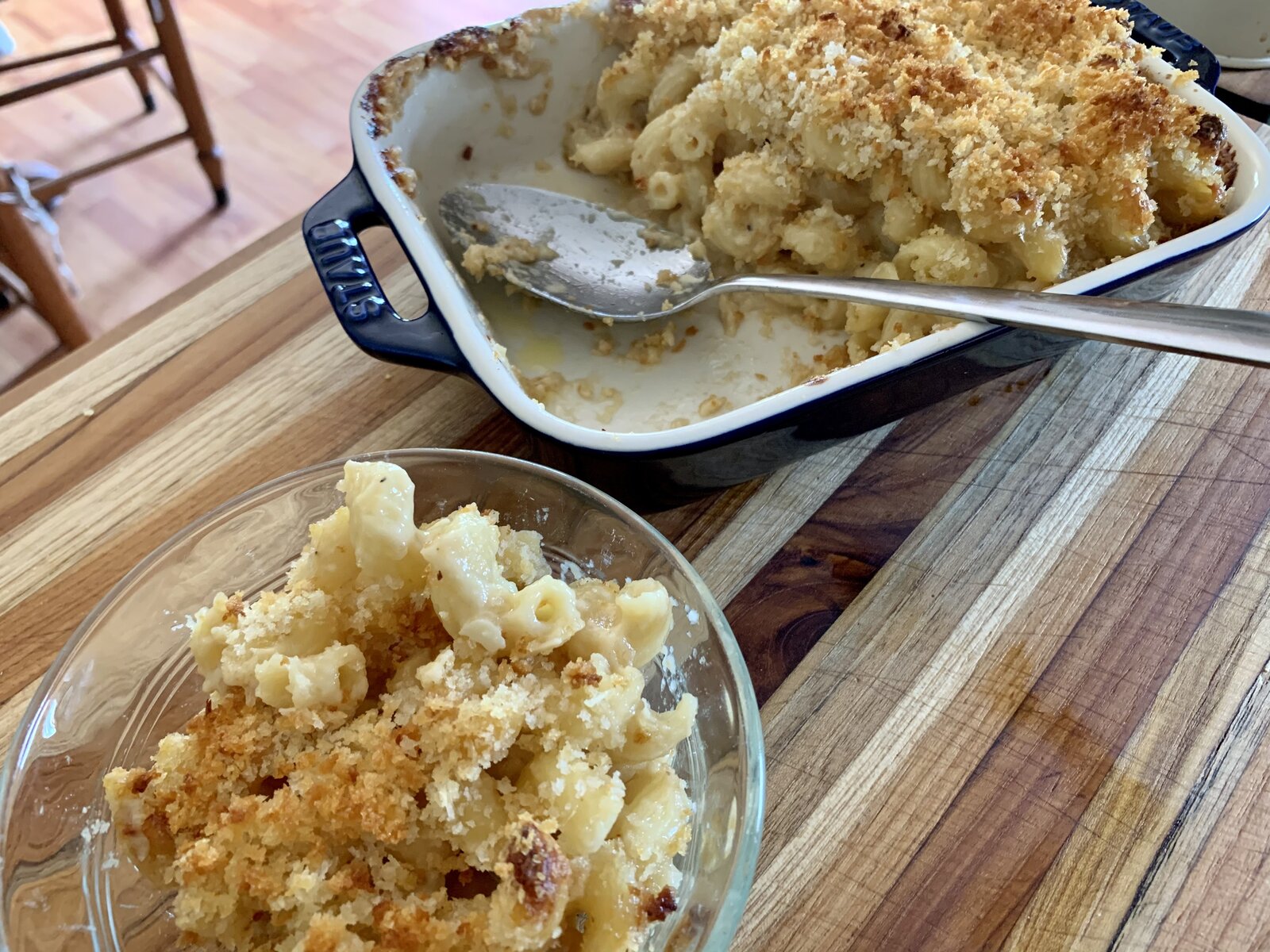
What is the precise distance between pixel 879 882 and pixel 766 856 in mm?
72

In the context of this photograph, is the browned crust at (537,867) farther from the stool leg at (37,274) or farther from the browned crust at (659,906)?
the stool leg at (37,274)

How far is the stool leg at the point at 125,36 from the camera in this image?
70.6 inches

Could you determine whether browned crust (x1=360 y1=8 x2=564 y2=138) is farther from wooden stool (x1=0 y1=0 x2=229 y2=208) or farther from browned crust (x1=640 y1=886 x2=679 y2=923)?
wooden stool (x1=0 y1=0 x2=229 y2=208)

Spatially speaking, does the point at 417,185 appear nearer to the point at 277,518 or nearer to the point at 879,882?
the point at 277,518

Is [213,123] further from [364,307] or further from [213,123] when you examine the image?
[364,307]

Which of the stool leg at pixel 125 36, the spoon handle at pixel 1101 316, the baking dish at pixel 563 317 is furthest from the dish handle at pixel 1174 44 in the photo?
the stool leg at pixel 125 36

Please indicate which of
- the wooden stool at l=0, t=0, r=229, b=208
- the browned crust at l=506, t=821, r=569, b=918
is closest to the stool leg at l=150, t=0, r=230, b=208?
the wooden stool at l=0, t=0, r=229, b=208

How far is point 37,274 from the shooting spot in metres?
1.49

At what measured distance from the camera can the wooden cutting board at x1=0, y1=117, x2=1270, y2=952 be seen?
622 mm

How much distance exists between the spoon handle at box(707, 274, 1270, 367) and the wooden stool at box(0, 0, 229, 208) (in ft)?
4.65

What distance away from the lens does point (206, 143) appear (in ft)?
5.89

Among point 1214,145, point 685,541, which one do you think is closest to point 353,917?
point 685,541

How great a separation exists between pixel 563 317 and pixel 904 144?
34 centimetres

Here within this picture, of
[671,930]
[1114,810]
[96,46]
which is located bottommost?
[1114,810]
